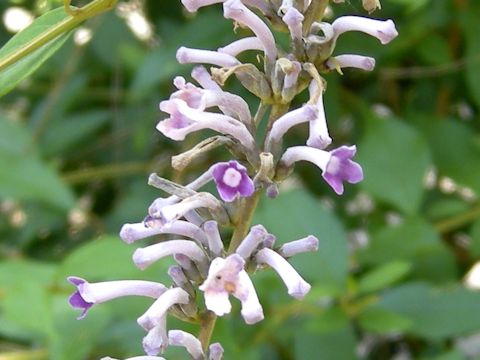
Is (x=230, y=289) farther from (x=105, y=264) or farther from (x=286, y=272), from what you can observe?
(x=105, y=264)

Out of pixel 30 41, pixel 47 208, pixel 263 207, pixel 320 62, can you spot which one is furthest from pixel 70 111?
pixel 320 62

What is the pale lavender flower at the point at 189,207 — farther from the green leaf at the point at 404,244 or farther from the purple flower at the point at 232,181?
the green leaf at the point at 404,244

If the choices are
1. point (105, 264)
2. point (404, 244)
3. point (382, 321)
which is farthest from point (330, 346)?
point (105, 264)

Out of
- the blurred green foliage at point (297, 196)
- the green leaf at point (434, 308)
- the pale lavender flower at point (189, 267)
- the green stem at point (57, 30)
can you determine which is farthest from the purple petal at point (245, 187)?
the green leaf at point (434, 308)

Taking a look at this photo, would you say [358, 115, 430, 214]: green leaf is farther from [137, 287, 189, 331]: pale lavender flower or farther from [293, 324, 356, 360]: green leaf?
[137, 287, 189, 331]: pale lavender flower

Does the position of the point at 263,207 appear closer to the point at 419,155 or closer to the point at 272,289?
the point at 272,289

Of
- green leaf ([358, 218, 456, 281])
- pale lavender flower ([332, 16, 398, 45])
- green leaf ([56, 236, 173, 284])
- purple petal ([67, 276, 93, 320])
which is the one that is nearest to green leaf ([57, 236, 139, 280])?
green leaf ([56, 236, 173, 284])
